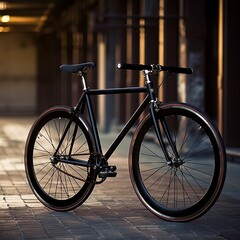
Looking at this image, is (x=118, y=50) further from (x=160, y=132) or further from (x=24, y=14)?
(x=24, y=14)

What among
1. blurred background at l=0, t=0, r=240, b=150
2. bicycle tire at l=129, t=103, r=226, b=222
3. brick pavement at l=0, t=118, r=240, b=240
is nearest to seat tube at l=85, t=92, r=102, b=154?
bicycle tire at l=129, t=103, r=226, b=222

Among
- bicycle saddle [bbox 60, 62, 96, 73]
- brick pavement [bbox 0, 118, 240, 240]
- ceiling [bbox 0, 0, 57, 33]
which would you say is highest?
ceiling [bbox 0, 0, 57, 33]

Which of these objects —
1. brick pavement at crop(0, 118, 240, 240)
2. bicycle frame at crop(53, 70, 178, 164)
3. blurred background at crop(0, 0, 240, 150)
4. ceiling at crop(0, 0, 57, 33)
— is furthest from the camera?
ceiling at crop(0, 0, 57, 33)

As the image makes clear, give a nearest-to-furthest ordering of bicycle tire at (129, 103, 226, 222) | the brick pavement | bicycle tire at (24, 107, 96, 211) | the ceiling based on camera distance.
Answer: the brick pavement → bicycle tire at (129, 103, 226, 222) → bicycle tire at (24, 107, 96, 211) → the ceiling

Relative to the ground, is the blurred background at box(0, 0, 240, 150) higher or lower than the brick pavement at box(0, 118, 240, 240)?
higher

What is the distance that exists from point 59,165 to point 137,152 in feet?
2.54

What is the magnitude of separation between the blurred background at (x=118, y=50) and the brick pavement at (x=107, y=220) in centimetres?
382

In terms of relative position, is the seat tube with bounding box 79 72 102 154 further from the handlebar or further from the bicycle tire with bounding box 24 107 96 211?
the handlebar

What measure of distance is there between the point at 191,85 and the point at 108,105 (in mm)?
6992

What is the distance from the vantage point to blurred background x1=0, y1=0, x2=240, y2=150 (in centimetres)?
1117

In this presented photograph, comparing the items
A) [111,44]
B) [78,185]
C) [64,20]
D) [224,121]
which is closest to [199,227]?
[78,185]

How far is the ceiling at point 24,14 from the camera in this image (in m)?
27.5

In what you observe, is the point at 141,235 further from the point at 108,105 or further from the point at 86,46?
the point at 86,46

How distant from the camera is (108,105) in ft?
60.6
